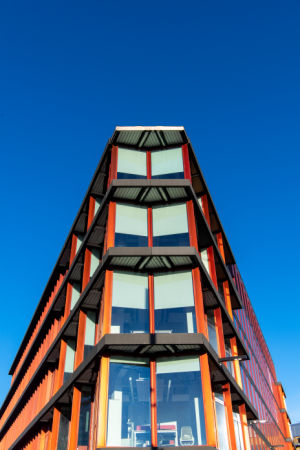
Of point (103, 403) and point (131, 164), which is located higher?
point (131, 164)

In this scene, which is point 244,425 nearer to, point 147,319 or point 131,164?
point 147,319

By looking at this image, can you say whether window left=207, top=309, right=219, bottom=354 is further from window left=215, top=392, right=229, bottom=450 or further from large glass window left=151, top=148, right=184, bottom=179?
large glass window left=151, top=148, right=184, bottom=179

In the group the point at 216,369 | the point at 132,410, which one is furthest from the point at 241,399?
the point at 132,410

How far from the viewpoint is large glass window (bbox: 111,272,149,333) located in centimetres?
1680

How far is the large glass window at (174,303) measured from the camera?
55.5ft

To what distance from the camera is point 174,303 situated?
1753 centimetres

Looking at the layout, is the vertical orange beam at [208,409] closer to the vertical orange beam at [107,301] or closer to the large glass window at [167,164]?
the vertical orange beam at [107,301]

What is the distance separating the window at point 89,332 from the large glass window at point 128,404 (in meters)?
4.15

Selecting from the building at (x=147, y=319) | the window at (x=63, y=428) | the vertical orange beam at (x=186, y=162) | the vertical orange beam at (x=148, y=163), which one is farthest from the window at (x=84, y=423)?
the vertical orange beam at (x=186, y=162)

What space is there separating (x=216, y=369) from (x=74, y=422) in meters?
6.13

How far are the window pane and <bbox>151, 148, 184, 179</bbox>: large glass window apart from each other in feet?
1.63

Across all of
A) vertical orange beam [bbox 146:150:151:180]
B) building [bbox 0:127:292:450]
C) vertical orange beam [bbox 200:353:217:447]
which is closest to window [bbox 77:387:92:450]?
building [bbox 0:127:292:450]

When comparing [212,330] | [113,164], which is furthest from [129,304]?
[113,164]

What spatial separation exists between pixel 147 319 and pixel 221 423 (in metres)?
Result: 5.17
